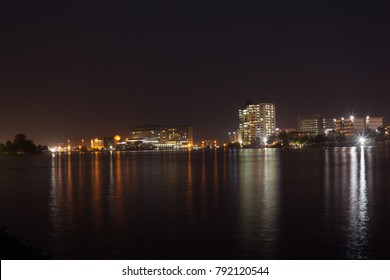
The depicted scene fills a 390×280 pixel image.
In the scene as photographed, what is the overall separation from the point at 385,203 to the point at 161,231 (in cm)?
1074

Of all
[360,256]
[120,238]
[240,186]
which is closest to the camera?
[360,256]

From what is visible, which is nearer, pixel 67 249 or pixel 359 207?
pixel 67 249

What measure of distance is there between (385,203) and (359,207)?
159cm

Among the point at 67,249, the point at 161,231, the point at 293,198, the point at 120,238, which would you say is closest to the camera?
the point at 67,249

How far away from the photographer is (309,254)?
1341cm

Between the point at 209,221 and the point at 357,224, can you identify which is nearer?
the point at 357,224

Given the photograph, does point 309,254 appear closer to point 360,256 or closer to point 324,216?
point 360,256

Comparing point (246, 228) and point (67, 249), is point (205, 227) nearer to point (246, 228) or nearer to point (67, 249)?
point (246, 228)

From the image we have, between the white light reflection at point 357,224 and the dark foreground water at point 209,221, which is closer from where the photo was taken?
the white light reflection at point 357,224

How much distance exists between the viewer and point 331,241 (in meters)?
14.8

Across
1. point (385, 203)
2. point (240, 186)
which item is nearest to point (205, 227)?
point (385, 203)

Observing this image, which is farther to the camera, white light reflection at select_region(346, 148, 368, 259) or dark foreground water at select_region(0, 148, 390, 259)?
dark foreground water at select_region(0, 148, 390, 259)

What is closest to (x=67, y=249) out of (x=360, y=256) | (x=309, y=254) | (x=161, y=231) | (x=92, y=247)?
(x=92, y=247)

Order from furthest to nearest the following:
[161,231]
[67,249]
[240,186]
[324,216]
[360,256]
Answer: [240,186]
[324,216]
[161,231]
[67,249]
[360,256]
